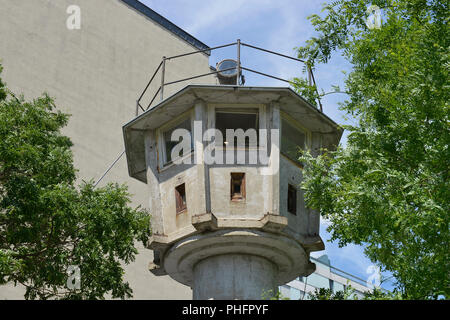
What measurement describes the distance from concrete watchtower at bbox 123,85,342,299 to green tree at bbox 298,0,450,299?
3.57 m

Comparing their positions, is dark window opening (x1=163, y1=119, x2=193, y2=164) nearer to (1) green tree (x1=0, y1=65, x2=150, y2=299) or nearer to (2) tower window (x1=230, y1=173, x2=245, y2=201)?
(2) tower window (x1=230, y1=173, x2=245, y2=201)

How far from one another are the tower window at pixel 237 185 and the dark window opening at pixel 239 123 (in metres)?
0.97

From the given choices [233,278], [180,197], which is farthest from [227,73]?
[233,278]

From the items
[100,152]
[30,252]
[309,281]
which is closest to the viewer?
[30,252]

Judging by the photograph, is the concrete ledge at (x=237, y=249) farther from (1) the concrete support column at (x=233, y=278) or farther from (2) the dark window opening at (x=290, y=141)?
(2) the dark window opening at (x=290, y=141)

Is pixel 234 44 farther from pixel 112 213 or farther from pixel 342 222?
pixel 342 222

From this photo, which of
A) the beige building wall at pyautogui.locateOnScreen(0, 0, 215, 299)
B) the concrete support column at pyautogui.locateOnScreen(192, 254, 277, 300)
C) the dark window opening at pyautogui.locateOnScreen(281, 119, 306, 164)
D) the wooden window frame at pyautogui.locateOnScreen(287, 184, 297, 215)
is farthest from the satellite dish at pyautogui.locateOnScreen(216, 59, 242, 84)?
the beige building wall at pyautogui.locateOnScreen(0, 0, 215, 299)

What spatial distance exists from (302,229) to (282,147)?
8.11 ft

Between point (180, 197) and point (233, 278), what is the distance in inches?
111

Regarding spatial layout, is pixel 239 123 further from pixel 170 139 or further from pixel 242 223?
pixel 242 223

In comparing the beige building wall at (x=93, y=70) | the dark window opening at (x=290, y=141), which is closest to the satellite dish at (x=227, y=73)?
the dark window opening at (x=290, y=141)

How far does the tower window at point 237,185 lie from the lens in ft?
60.3

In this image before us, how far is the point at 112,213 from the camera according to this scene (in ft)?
56.5

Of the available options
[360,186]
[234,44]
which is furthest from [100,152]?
[360,186]
